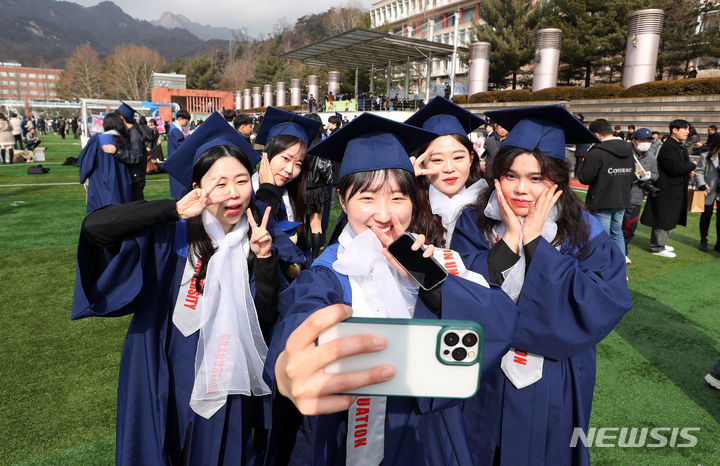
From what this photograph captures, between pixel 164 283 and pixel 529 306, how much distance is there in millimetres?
1542

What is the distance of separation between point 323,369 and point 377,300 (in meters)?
0.51

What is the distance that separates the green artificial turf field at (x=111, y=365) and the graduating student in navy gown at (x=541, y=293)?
4.39ft

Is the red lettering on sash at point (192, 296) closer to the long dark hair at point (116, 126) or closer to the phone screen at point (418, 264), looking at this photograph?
the phone screen at point (418, 264)

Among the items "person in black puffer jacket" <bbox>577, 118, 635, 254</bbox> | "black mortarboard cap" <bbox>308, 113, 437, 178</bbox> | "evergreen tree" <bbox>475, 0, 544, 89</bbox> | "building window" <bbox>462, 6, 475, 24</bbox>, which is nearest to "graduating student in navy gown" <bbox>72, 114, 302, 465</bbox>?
"black mortarboard cap" <bbox>308, 113, 437, 178</bbox>

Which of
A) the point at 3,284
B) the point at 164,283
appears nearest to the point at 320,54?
the point at 3,284

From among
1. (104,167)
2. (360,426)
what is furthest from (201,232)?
(104,167)

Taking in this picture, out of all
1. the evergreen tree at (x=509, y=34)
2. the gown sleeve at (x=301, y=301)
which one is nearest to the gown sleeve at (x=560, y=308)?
the gown sleeve at (x=301, y=301)

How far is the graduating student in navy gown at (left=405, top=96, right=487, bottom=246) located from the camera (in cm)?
221

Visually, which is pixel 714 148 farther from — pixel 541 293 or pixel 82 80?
pixel 82 80

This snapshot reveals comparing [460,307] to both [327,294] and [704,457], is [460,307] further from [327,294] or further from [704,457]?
[704,457]

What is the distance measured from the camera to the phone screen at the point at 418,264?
3.90 feet

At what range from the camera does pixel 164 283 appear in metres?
1.88

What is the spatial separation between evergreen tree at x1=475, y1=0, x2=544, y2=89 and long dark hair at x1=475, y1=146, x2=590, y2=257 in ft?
109

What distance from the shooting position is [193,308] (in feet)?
6.14
